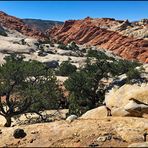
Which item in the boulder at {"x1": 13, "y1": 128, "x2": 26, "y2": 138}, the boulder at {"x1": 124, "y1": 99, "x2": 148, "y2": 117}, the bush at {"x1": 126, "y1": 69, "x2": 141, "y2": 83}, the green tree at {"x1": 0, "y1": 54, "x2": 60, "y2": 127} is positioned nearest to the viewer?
the boulder at {"x1": 13, "y1": 128, "x2": 26, "y2": 138}

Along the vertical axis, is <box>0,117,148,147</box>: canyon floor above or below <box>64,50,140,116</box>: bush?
below

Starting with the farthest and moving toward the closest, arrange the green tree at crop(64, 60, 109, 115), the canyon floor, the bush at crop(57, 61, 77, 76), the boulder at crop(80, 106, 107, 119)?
the bush at crop(57, 61, 77, 76), the green tree at crop(64, 60, 109, 115), the boulder at crop(80, 106, 107, 119), the canyon floor

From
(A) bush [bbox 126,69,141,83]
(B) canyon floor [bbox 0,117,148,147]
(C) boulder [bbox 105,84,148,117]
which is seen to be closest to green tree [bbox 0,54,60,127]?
(C) boulder [bbox 105,84,148,117]

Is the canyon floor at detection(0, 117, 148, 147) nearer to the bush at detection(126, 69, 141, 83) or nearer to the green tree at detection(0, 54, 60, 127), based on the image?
the green tree at detection(0, 54, 60, 127)

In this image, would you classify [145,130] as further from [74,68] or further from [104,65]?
[74,68]

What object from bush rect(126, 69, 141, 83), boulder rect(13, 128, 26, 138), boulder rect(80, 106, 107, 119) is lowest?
boulder rect(13, 128, 26, 138)

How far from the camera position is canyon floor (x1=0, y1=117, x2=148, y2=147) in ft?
99.0

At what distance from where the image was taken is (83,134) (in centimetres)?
3152

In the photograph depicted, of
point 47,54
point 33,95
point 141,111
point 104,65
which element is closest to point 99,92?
point 104,65

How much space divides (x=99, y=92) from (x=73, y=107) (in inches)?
511

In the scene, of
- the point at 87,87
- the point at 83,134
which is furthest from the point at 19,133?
the point at 87,87

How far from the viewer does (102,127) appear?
32.7m

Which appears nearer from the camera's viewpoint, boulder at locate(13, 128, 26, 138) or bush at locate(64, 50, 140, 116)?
boulder at locate(13, 128, 26, 138)

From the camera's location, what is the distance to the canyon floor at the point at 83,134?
30.2 m
